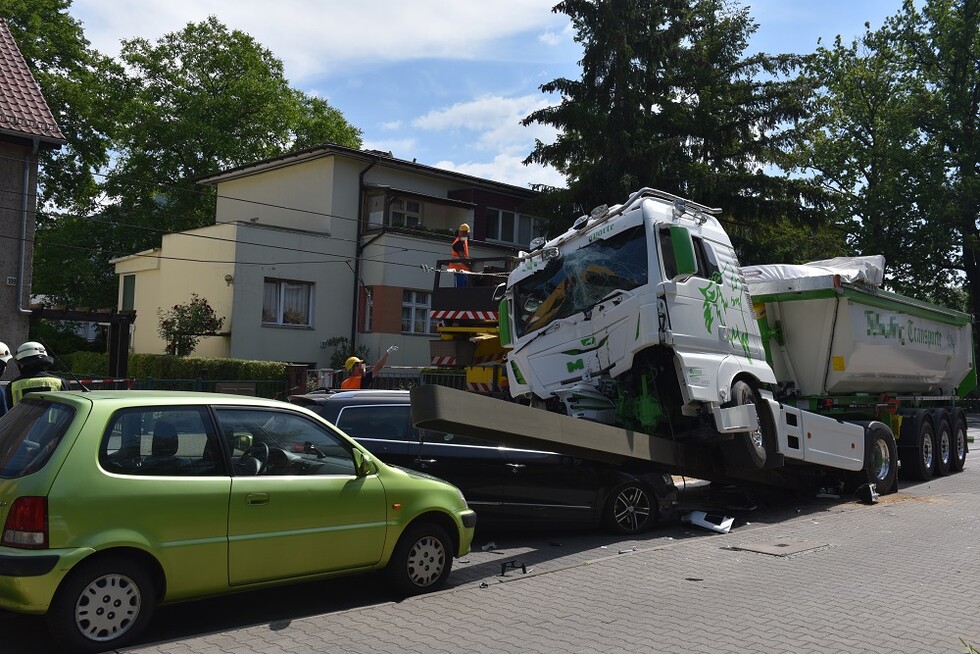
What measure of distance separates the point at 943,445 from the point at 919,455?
5.06 ft

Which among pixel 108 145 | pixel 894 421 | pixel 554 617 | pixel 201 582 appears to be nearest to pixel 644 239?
pixel 554 617

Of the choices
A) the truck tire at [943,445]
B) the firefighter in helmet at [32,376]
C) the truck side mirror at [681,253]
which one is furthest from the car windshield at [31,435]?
the truck tire at [943,445]

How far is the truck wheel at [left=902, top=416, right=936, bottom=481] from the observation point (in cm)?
1448

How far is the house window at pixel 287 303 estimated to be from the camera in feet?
92.1

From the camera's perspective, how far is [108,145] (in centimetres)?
A: 3591

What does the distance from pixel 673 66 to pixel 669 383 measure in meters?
22.8

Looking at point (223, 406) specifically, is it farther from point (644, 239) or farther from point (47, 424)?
point (644, 239)

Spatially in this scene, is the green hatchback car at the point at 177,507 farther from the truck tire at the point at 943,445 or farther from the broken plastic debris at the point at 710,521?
the truck tire at the point at 943,445

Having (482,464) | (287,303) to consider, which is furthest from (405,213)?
(482,464)

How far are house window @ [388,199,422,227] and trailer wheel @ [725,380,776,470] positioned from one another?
21127mm

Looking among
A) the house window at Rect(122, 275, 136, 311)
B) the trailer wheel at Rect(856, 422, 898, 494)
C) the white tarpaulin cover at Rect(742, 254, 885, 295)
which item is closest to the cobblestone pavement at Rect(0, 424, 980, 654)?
the trailer wheel at Rect(856, 422, 898, 494)

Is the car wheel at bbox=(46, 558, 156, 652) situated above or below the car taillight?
below

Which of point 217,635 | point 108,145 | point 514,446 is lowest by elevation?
point 217,635

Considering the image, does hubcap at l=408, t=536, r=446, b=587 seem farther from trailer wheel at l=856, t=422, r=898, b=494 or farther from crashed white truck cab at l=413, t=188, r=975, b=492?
trailer wheel at l=856, t=422, r=898, b=494
